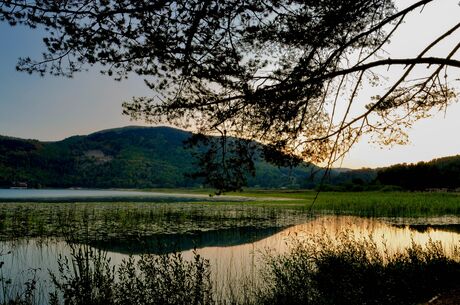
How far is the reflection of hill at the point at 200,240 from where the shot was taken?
1805cm

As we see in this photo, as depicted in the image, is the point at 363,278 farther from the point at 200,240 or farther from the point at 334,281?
the point at 200,240

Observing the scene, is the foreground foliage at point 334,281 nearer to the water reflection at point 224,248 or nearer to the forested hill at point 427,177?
the water reflection at point 224,248

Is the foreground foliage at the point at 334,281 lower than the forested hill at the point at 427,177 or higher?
lower

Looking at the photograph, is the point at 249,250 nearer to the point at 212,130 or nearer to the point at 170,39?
the point at 212,130

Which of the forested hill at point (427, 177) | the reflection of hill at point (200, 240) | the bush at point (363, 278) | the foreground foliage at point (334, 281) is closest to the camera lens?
the foreground foliage at point (334, 281)

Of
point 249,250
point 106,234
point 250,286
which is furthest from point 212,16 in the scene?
point 106,234

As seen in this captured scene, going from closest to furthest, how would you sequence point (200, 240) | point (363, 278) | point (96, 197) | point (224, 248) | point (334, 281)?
point (334, 281) → point (363, 278) → point (224, 248) → point (200, 240) → point (96, 197)

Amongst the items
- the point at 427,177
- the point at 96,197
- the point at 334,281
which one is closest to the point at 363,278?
the point at 334,281

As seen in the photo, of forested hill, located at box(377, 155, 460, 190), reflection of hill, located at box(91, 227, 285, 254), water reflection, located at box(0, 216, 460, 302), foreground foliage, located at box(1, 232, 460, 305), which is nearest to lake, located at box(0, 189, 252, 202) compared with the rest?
forested hill, located at box(377, 155, 460, 190)

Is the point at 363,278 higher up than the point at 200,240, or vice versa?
the point at 363,278

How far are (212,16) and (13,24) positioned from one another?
314cm

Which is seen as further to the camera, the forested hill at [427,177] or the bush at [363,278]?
the forested hill at [427,177]

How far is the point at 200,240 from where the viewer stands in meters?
20.8

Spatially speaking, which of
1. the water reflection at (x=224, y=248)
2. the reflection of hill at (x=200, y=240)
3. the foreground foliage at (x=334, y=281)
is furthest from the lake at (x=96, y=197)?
the foreground foliage at (x=334, y=281)
